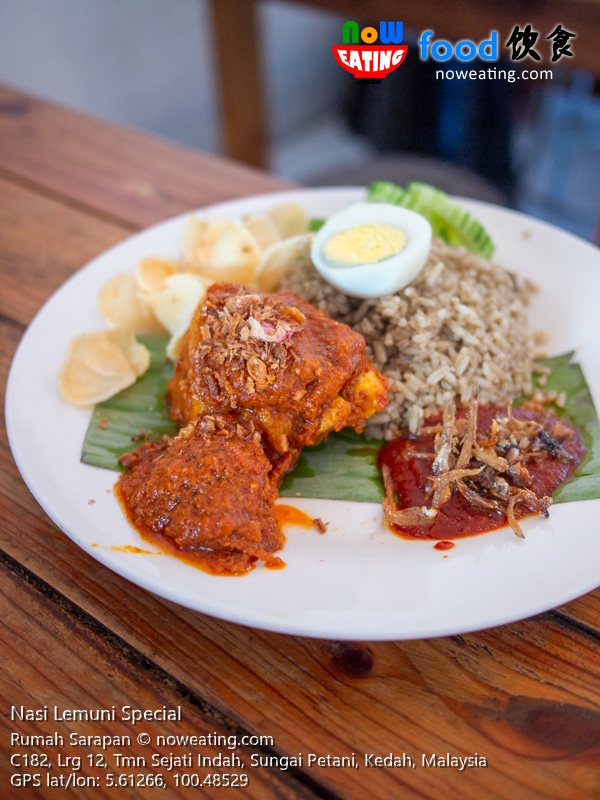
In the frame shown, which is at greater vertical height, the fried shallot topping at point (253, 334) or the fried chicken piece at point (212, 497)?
the fried shallot topping at point (253, 334)

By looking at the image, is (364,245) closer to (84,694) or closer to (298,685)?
(298,685)

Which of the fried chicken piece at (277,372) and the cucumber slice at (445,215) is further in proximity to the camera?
the cucumber slice at (445,215)

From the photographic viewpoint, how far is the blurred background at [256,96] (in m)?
5.83

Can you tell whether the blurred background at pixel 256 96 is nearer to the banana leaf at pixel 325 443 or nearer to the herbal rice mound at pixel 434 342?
the herbal rice mound at pixel 434 342

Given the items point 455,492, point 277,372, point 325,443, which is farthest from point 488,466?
point 277,372

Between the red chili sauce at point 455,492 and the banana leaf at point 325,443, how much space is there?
0.04 m

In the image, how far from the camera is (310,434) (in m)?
2.16

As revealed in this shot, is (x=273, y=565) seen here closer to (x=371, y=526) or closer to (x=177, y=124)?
(x=371, y=526)

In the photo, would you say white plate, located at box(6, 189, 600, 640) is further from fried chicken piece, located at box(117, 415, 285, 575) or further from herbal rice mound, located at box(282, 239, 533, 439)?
herbal rice mound, located at box(282, 239, 533, 439)

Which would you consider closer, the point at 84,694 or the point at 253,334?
the point at 84,694

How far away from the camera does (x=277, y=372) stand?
6.80 feet

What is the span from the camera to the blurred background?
229 inches

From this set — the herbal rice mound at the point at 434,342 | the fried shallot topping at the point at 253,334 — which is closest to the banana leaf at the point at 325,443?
the herbal rice mound at the point at 434,342

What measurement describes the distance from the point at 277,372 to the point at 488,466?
2.47 feet
